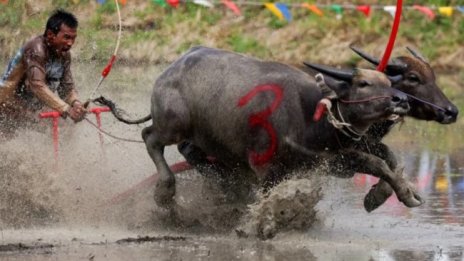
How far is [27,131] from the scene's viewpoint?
12266 millimetres

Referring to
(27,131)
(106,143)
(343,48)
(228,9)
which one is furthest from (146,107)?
(228,9)

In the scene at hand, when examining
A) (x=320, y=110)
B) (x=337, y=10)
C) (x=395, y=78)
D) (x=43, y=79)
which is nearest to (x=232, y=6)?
(x=337, y=10)

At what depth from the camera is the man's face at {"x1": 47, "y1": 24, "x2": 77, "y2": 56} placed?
1184 centimetres

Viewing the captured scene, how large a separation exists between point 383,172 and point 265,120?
3.50 feet

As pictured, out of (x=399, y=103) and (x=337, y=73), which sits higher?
(x=337, y=73)

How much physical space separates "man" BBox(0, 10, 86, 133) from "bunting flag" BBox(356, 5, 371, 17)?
11.8 metres

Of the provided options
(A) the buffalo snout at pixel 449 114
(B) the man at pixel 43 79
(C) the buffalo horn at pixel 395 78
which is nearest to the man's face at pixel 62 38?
(B) the man at pixel 43 79

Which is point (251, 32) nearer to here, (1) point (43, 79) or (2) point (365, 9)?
(2) point (365, 9)

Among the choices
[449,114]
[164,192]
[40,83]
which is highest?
[40,83]

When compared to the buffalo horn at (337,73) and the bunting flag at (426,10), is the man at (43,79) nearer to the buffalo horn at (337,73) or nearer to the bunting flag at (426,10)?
the buffalo horn at (337,73)

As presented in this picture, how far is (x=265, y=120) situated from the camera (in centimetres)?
1079

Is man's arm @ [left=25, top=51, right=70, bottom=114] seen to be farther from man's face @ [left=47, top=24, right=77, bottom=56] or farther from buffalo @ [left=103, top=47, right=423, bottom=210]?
buffalo @ [left=103, top=47, right=423, bottom=210]

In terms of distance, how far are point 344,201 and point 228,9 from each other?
13.6m

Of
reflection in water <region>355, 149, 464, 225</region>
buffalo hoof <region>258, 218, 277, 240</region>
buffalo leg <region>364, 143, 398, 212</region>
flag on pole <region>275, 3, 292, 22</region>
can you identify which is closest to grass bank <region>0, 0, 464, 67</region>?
flag on pole <region>275, 3, 292, 22</region>
